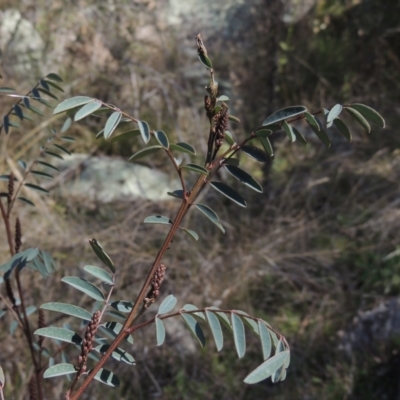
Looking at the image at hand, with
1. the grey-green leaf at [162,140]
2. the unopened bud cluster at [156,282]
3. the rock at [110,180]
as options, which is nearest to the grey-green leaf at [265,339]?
the unopened bud cluster at [156,282]

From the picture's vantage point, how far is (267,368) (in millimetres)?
598

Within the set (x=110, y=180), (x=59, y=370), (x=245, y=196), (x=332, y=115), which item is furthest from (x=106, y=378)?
(x=110, y=180)

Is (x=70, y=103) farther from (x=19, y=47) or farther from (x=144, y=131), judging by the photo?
(x=19, y=47)

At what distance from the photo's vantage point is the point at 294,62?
4.50 m

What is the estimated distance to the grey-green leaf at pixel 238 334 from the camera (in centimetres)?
67

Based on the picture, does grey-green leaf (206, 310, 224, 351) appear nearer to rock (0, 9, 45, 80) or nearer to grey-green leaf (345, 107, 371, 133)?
grey-green leaf (345, 107, 371, 133)

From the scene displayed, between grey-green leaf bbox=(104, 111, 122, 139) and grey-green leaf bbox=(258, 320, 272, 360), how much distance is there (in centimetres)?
29

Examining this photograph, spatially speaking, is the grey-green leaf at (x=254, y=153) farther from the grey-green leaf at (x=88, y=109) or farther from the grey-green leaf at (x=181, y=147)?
the grey-green leaf at (x=88, y=109)

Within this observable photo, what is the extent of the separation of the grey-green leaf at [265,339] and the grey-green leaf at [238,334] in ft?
0.07

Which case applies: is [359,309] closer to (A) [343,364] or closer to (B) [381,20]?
(A) [343,364]

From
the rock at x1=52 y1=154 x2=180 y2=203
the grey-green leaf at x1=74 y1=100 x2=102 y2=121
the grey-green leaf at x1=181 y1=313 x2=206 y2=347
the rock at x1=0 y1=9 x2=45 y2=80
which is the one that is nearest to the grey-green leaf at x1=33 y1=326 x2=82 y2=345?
the grey-green leaf at x1=181 y1=313 x2=206 y2=347

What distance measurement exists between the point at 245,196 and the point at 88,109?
286 centimetres

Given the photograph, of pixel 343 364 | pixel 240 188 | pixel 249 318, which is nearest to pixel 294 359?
pixel 343 364

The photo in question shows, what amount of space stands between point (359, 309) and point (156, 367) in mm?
1102
